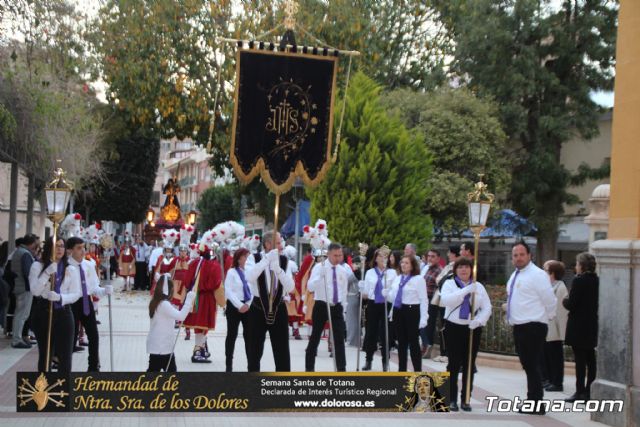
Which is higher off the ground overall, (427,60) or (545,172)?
(427,60)

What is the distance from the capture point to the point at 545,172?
34.5 meters

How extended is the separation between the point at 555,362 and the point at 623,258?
3471mm

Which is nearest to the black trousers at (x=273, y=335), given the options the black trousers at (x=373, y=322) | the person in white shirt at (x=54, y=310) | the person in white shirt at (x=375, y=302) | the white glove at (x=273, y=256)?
the white glove at (x=273, y=256)

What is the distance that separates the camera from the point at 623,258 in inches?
425

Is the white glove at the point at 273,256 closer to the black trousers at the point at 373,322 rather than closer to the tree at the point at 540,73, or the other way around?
the black trousers at the point at 373,322

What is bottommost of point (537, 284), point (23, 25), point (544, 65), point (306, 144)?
point (537, 284)

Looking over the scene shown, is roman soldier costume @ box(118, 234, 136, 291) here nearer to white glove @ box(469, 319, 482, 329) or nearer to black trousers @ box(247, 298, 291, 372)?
black trousers @ box(247, 298, 291, 372)

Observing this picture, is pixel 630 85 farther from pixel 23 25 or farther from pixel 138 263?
pixel 138 263

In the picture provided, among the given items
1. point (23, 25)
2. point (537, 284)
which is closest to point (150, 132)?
point (23, 25)

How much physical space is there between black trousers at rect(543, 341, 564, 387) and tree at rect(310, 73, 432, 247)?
32.8 feet

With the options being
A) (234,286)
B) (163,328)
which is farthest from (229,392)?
(234,286)

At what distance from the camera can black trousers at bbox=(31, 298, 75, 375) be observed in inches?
452

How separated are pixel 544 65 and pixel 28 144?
22291 millimetres

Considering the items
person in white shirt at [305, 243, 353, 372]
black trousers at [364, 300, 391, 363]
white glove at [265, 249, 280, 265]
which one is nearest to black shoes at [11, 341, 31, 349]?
person in white shirt at [305, 243, 353, 372]
